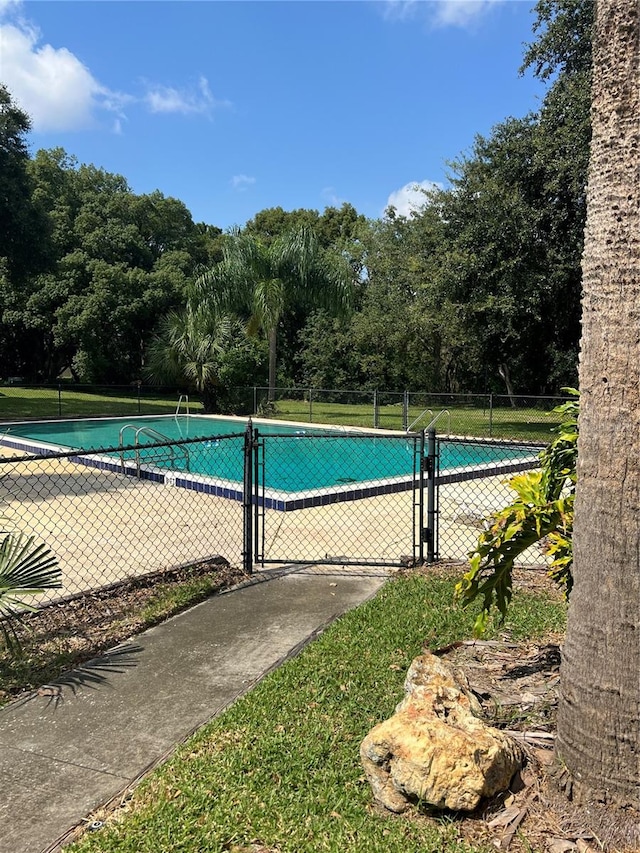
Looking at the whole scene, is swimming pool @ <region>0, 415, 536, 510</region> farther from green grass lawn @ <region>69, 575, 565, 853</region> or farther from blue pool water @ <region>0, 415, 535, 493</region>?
green grass lawn @ <region>69, 575, 565, 853</region>

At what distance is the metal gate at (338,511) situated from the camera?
238 inches

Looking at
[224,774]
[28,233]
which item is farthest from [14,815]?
[28,233]

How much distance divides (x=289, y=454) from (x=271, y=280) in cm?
985

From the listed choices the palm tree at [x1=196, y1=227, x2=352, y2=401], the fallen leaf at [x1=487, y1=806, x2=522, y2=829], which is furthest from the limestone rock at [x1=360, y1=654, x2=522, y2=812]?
the palm tree at [x1=196, y1=227, x2=352, y2=401]

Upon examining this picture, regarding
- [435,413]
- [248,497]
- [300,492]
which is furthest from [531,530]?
[435,413]

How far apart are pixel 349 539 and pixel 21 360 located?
29.0 m

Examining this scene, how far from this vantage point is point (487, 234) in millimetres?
15836

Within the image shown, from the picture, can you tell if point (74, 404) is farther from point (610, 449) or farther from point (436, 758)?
point (610, 449)

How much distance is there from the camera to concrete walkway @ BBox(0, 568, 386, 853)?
2.62 metres

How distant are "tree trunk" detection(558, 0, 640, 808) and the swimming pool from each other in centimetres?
467

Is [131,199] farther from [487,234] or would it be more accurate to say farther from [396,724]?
[396,724]

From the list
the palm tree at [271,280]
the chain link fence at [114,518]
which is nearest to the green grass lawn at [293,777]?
the chain link fence at [114,518]

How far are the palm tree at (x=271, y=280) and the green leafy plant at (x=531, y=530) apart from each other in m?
20.0

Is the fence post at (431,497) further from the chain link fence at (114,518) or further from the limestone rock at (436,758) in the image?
the limestone rock at (436,758)
